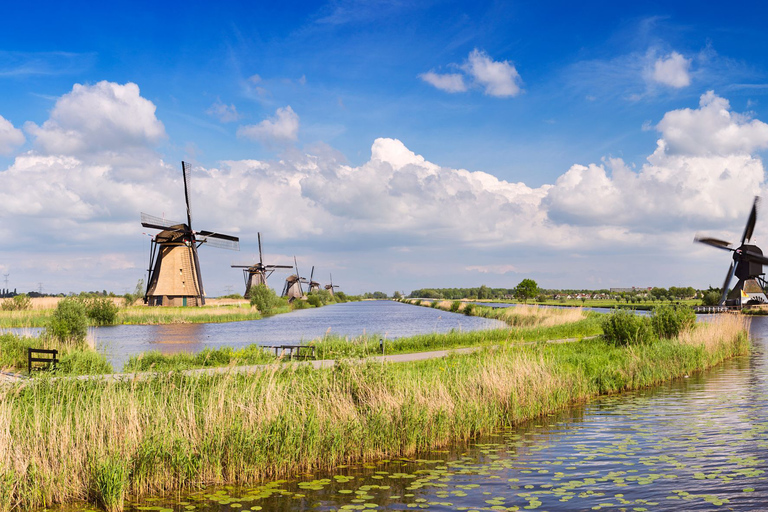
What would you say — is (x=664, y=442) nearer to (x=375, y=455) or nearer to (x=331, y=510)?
(x=375, y=455)

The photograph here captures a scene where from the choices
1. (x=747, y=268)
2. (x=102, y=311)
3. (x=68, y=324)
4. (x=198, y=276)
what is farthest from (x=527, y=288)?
(x=68, y=324)

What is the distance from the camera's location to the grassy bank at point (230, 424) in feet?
25.7

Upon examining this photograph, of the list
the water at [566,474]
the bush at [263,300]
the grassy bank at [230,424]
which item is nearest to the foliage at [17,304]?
the bush at [263,300]

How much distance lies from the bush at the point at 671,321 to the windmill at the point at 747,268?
57.0 meters

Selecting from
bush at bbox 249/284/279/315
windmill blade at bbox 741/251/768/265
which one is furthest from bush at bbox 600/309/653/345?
windmill blade at bbox 741/251/768/265

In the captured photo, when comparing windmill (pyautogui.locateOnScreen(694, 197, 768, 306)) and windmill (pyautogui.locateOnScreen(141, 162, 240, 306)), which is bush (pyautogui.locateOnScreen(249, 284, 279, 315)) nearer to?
windmill (pyautogui.locateOnScreen(141, 162, 240, 306))

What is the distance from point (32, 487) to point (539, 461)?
778 cm

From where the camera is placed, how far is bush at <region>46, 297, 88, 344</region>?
25.0m

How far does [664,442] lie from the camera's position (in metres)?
11.1

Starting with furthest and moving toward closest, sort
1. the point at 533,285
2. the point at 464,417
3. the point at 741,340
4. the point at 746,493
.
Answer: the point at 533,285 → the point at 741,340 → the point at 464,417 → the point at 746,493

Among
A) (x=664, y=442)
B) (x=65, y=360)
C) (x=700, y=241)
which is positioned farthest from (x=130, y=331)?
(x=700, y=241)

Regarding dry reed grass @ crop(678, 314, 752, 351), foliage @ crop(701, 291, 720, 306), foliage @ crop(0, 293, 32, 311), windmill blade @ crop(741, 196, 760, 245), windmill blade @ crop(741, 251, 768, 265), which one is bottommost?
foliage @ crop(701, 291, 720, 306)

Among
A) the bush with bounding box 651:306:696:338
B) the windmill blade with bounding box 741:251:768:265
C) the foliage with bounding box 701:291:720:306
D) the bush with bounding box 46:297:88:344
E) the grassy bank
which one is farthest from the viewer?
the foliage with bounding box 701:291:720:306

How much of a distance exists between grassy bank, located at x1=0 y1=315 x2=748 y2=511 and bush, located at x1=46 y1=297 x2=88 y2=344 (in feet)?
47.6
